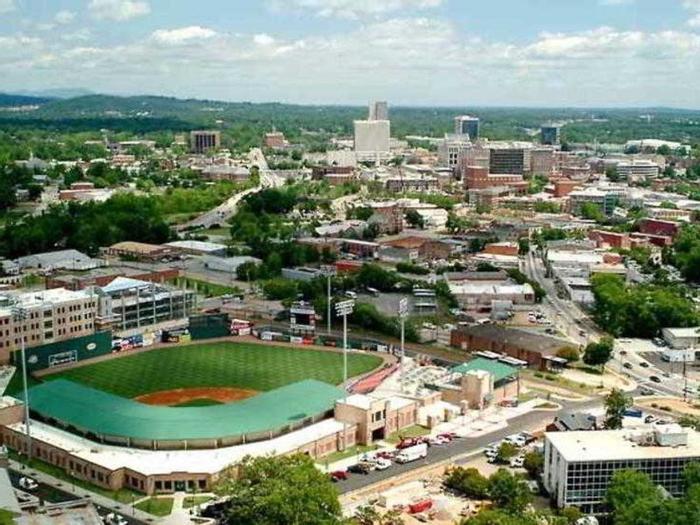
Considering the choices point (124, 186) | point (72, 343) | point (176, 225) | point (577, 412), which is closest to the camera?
point (577, 412)

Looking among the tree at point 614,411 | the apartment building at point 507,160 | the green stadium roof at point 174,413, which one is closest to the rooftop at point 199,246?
the green stadium roof at point 174,413

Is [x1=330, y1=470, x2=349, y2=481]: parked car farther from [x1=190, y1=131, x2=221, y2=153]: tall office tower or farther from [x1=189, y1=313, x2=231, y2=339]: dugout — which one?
[x1=190, y1=131, x2=221, y2=153]: tall office tower

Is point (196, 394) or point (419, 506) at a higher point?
point (419, 506)

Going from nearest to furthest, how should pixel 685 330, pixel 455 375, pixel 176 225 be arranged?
pixel 455 375
pixel 685 330
pixel 176 225

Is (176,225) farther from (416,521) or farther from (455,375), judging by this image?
(416,521)

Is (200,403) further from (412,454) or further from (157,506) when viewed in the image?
(412,454)

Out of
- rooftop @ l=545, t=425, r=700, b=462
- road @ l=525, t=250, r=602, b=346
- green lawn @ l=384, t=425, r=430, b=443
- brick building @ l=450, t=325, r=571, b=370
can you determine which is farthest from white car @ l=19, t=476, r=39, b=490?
road @ l=525, t=250, r=602, b=346

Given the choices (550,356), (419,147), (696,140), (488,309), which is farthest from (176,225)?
(696,140)

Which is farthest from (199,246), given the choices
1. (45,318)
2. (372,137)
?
(372,137)
